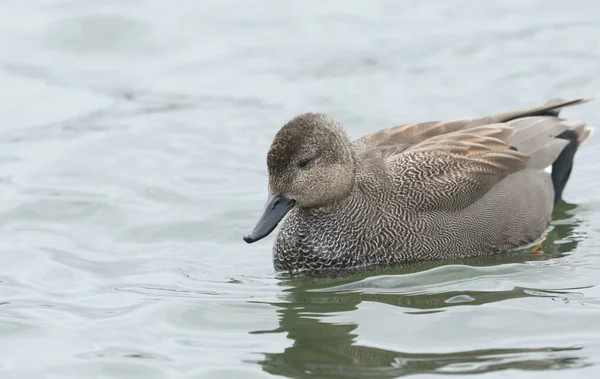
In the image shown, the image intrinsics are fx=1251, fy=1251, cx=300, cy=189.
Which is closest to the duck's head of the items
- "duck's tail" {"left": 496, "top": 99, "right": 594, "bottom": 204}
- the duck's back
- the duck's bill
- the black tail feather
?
the duck's bill

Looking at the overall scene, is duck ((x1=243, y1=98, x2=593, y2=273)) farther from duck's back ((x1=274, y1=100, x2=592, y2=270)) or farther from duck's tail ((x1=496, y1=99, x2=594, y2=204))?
duck's tail ((x1=496, y1=99, x2=594, y2=204))

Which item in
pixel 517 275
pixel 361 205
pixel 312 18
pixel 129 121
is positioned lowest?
pixel 517 275

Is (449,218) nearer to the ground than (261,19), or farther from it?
nearer to the ground

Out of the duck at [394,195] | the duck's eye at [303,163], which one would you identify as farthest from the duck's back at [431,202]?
the duck's eye at [303,163]

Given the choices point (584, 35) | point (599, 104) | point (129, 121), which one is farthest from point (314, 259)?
point (584, 35)

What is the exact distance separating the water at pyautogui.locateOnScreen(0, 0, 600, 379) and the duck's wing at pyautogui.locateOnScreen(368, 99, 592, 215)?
557mm

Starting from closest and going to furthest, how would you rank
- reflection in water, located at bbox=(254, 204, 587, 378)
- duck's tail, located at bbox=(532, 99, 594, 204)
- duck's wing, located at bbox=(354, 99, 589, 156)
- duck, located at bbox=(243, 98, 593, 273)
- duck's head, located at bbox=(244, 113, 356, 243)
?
reflection in water, located at bbox=(254, 204, 587, 378) < duck's head, located at bbox=(244, 113, 356, 243) < duck, located at bbox=(243, 98, 593, 273) < duck's wing, located at bbox=(354, 99, 589, 156) < duck's tail, located at bbox=(532, 99, 594, 204)

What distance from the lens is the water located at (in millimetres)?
7832

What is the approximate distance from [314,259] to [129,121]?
4.30m

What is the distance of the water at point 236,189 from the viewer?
783 centimetres

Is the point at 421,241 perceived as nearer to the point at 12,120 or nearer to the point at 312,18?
the point at 12,120

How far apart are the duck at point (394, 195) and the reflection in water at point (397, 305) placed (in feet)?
0.52

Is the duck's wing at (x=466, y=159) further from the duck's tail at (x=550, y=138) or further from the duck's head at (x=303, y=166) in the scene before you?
the duck's head at (x=303, y=166)

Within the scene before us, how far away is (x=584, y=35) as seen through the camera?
14562 millimetres
